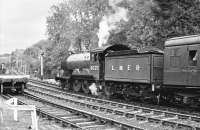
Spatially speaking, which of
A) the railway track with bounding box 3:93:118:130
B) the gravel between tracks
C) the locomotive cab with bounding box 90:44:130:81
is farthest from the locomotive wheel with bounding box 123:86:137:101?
the gravel between tracks

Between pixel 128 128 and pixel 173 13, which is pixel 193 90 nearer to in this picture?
pixel 128 128

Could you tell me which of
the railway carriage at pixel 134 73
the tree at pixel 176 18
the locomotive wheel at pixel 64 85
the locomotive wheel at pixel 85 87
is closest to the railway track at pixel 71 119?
the railway carriage at pixel 134 73

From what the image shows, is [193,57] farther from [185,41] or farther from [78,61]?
[78,61]

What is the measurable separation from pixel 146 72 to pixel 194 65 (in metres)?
3.10

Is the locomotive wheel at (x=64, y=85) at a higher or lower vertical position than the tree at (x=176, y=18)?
lower

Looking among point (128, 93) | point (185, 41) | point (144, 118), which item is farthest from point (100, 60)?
point (144, 118)

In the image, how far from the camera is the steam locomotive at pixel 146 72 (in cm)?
1293

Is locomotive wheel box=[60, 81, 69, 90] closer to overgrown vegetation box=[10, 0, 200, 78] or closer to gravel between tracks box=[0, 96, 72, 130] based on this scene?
overgrown vegetation box=[10, 0, 200, 78]

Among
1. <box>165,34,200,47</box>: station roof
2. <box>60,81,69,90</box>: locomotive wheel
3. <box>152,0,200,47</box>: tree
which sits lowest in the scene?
<box>60,81,69,90</box>: locomotive wheel

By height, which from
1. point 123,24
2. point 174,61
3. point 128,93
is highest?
point 123,24

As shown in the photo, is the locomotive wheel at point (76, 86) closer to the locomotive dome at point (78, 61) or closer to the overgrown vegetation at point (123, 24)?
the locomotive dome at point (78, 61)

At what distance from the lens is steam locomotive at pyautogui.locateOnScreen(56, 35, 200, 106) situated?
42.4 feet

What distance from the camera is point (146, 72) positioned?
1530 centimetres

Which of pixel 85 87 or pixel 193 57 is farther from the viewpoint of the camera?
pixel 85 87
